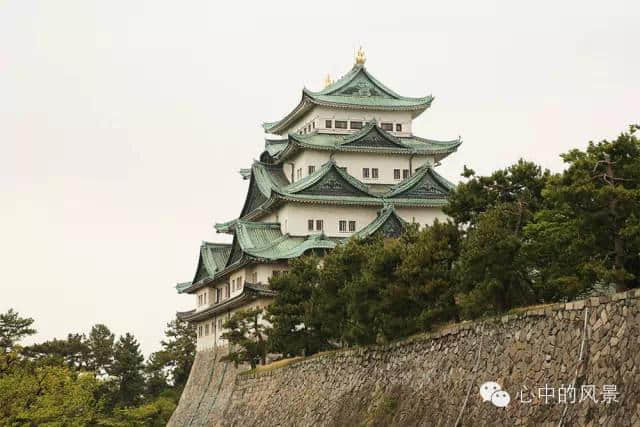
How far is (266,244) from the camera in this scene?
1855 inches

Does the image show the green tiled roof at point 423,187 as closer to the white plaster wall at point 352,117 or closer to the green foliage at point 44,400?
the white plaster wall at point 352,117

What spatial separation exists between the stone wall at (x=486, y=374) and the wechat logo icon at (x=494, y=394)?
5.0 inches

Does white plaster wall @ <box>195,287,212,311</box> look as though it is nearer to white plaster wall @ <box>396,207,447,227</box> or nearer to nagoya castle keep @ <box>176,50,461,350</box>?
nagoya castle keep @ <box>176,50,461,350</box>

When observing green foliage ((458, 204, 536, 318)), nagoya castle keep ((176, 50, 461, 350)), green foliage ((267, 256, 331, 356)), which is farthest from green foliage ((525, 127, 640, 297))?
nagoya castle keep ((176, 50, 461, 350))

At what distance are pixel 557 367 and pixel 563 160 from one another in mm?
5787

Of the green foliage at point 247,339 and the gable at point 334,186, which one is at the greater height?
the gable at point 334,186

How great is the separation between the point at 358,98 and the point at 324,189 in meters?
7.65

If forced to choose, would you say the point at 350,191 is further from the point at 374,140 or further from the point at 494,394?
the point at 494,394

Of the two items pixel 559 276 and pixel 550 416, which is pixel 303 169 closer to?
pixel 559 276

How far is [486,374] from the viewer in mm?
21031

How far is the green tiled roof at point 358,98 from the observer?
171 ft

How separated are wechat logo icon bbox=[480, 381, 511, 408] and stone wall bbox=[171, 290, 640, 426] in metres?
0.13

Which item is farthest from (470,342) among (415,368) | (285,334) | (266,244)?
(266,244)

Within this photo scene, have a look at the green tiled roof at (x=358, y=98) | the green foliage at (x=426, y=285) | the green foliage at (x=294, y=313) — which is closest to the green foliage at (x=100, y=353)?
the green tiled roof at (x=358, y=98)
